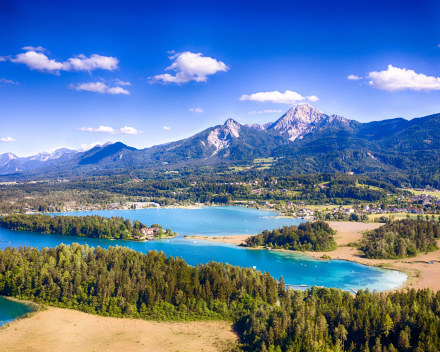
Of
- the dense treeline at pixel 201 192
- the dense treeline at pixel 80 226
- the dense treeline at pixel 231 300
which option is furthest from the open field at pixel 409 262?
the dense treeline at pixel 201 192

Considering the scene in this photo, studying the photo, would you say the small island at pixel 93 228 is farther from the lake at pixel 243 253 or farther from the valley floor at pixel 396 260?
the valley floor at pixel 396 260

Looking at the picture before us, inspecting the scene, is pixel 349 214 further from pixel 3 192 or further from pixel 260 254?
pixel 3 192

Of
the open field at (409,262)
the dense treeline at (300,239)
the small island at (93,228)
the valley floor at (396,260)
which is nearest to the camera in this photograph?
the open field at (409,262)

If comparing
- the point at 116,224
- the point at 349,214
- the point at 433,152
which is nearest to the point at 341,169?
the point at 433,152

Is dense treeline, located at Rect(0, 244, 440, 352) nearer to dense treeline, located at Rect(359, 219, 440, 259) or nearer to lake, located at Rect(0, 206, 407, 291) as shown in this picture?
lake, located at Rect(0, 206, 407, 291)

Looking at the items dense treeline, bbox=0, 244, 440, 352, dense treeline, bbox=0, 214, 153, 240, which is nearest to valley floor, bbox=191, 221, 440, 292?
dense treeline, bbox=0, 244, 440, 352
